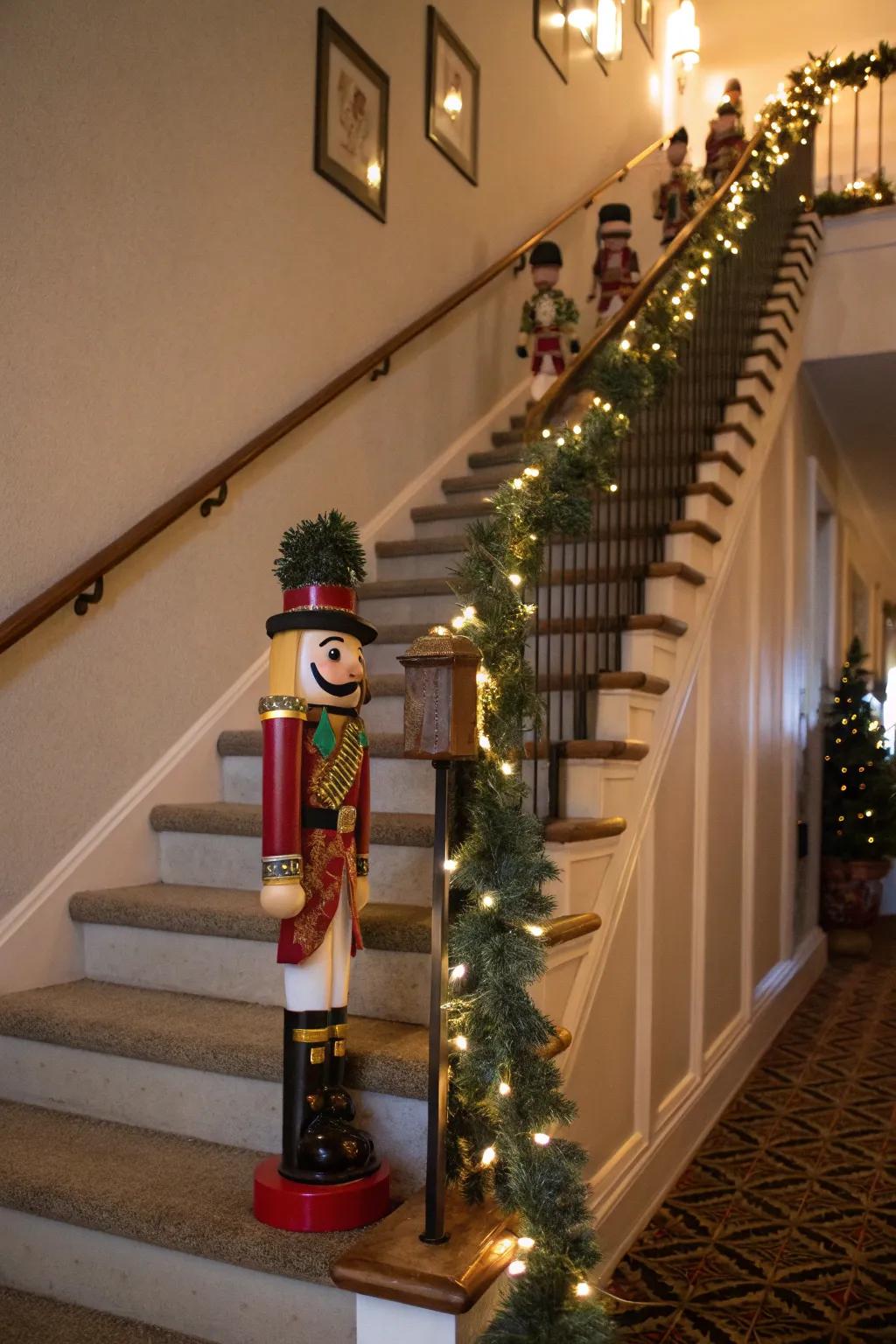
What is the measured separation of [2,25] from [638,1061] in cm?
293

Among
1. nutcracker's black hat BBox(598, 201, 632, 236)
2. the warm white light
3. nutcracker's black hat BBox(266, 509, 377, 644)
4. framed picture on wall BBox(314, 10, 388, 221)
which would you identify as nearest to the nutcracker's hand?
nutcracker's black hat BBox(266, 509, 377, 644)

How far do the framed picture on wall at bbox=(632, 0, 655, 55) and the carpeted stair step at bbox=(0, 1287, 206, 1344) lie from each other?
24.7 ft

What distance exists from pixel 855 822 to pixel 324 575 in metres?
5.12

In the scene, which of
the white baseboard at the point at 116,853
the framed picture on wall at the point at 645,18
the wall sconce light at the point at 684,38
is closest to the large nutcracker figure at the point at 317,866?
the white baseboard at the point at 116,853

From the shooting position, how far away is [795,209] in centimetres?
513

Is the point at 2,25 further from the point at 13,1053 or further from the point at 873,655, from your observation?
the point at 873,655

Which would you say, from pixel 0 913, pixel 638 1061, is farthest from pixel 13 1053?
pixel 638 1061

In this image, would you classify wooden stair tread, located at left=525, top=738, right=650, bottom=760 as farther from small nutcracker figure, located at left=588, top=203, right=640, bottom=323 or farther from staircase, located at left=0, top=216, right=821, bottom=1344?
small nutcracker figure, located at left=588, top=203, right=640, bottom=323

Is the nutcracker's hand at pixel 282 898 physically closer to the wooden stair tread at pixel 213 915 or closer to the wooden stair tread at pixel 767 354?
the wooden stair tread at pixel 213 915

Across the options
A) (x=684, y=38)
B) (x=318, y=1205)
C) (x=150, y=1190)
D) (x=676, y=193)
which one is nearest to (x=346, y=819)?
(x=318, y=1205)

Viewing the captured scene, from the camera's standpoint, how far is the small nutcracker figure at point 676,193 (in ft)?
19.1

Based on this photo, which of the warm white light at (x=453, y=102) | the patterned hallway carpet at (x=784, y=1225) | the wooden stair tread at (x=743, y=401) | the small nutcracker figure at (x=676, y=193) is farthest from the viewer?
the small nutcracker figure at (x=676, y=193)

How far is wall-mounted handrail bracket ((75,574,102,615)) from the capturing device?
9.13 ft

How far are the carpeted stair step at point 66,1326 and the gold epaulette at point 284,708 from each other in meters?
1.05
